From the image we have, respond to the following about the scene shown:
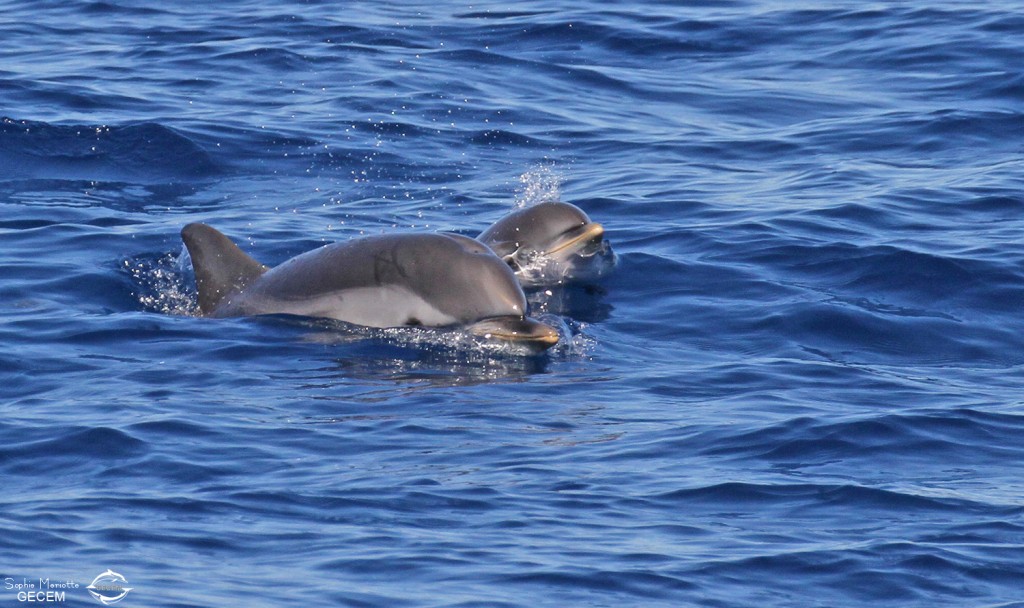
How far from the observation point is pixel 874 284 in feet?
48.4

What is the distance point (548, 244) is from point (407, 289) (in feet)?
8.41

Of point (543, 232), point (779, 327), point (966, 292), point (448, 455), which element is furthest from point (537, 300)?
point (448, 455)

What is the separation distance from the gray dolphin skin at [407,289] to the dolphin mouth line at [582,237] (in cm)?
223

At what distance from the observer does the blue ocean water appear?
862 cm

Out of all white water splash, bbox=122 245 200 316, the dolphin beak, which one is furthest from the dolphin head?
white water splash, bbox=122 245 200 316

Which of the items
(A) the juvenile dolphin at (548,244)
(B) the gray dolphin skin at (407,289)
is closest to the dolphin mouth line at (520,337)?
(B) the gray dolphin skin at (407,289)

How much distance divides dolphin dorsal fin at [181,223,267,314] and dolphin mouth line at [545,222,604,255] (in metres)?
2.53

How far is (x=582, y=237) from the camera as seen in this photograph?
14680mm

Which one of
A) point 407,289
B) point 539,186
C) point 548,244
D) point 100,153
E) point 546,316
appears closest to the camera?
point 407,289

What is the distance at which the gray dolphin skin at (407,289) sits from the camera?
480 inches

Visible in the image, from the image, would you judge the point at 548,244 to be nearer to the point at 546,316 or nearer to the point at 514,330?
the point at 546,316

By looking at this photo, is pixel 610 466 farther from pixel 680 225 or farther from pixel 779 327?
pixel 680 225

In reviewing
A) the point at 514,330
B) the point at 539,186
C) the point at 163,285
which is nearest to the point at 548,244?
the point at 514,330

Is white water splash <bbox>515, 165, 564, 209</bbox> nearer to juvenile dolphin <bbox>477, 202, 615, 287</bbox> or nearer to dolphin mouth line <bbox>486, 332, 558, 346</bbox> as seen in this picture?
juvenile dolphin <bbox>477, 202, 615, 287</bbox>
